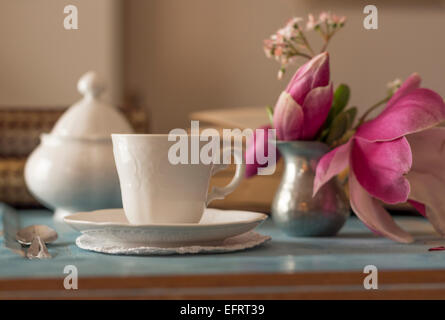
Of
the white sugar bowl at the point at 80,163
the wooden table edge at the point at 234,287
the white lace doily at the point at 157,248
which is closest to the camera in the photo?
the wooden table edge at the point at 234,287

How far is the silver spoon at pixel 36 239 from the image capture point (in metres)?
0.54

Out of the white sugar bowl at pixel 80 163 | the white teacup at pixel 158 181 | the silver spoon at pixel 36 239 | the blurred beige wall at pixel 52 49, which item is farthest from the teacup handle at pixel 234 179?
the blurred beige wall at pixel 52 49

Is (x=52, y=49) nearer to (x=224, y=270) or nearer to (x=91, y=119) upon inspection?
(x=91, y=119)

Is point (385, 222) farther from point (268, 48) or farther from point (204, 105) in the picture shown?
point (204, 105)

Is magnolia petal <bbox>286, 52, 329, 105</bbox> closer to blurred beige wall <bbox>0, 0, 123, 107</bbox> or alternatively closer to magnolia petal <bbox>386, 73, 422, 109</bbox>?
magnolia petal <bbox>386, 73, 422, 109</bbox>

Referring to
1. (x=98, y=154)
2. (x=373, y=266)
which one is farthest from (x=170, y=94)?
(x=373, y=266)

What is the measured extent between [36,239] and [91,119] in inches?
13.3

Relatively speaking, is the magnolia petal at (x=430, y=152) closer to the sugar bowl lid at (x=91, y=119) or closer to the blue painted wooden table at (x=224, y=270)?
the blue painted wooden table at (x=224, y=270)

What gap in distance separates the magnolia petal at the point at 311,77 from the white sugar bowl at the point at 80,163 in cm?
34

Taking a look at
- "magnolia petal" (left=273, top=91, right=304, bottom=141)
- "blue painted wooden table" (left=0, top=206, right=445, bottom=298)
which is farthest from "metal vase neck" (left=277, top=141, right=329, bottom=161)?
"blue painted wooden table" (left=0, top=206, right=445, bottom=298)

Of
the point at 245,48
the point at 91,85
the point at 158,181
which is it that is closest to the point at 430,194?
the point at 158,181

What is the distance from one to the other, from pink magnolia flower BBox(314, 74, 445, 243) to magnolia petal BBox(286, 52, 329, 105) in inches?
2.5

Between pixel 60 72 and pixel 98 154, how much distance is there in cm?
89
